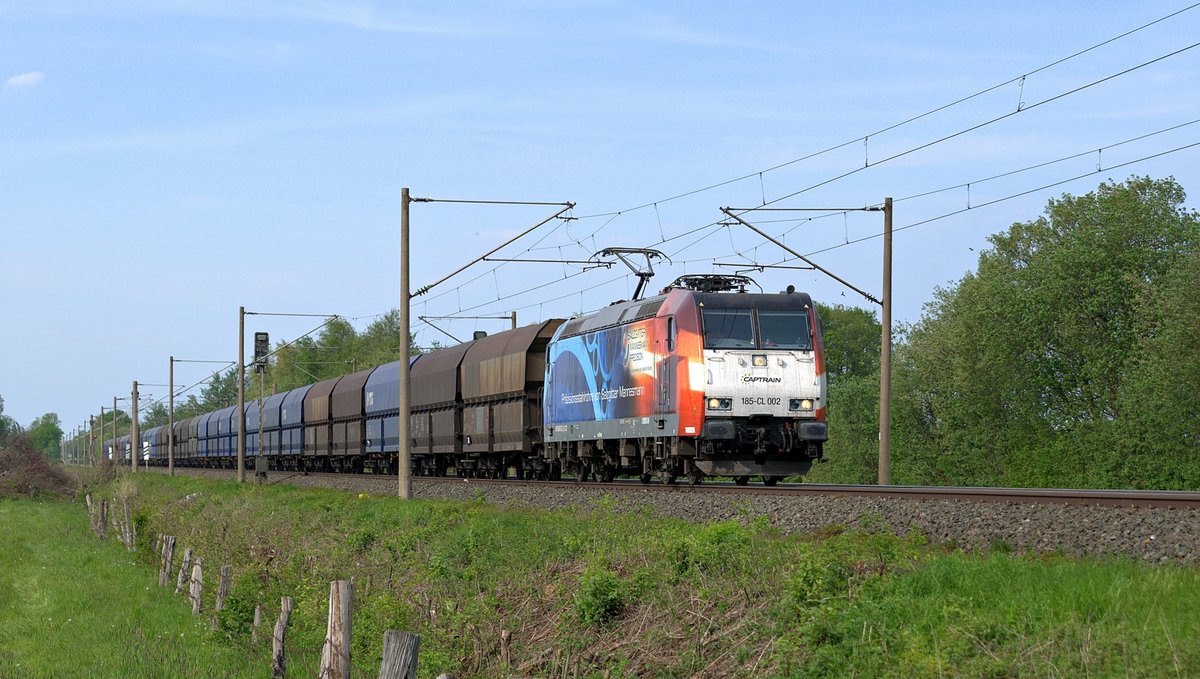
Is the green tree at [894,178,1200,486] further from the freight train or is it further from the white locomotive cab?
the white locomotive cab

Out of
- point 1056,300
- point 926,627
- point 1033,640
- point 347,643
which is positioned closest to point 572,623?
point 347,643

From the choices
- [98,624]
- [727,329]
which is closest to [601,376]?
[727,329]

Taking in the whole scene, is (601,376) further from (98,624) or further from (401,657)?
(401,657)

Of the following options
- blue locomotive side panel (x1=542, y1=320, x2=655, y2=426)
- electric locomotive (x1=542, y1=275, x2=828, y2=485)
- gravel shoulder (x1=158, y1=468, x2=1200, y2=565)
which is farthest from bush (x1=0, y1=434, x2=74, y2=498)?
gravel shoulder (x1=158, y1=468, x2=1200, y2=565)

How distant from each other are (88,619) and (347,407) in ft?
106

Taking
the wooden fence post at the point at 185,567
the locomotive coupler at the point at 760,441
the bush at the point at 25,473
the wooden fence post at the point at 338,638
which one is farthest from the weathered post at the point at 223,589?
the bush at the point at 25,473

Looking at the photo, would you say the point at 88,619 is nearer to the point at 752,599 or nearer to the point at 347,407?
the point at 752,599

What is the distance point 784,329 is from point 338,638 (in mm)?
15082

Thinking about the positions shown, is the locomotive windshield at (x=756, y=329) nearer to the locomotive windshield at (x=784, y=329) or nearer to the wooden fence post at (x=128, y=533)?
the locomotive windshield at (x=784, y=329)

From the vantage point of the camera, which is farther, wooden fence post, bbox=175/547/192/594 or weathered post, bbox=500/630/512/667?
wooden fence post, bbox=175/547/192/594

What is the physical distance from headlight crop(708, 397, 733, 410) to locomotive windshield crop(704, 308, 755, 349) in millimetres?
1015

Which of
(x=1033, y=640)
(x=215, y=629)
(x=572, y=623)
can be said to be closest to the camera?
(x=1033, y=640)

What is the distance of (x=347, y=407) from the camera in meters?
52.4

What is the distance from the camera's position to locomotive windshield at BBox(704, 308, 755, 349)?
2488cm
